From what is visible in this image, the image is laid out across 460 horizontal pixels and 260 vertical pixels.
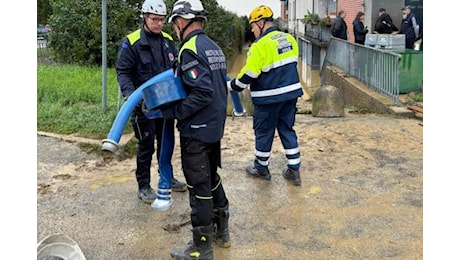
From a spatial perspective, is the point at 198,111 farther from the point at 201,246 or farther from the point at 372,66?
the point at 372,66

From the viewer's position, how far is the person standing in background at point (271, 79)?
15.7 ft

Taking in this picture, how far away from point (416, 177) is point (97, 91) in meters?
6.42

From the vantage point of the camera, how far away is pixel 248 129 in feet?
25.4


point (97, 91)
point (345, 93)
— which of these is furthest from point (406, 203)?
point (345, 93)

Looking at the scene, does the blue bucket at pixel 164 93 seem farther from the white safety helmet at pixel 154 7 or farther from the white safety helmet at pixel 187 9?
the white safety helmet at pixel 154 7

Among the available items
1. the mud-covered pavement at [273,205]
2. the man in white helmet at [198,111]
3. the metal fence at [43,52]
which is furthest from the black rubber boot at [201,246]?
the metal fence at [43,52]

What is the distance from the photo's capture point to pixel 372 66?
35.4 feet

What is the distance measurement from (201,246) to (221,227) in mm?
319

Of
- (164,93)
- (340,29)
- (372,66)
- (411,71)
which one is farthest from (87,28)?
(164,93)

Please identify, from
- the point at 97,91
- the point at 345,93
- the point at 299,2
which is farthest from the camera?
the point at 299,2

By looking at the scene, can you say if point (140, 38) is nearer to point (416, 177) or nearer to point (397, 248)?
point (397, 248)

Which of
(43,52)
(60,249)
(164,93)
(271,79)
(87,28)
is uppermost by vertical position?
(87,28)

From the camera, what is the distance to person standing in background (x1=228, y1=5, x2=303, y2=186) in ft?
15.7

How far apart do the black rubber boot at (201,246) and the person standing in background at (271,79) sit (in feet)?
5.60
